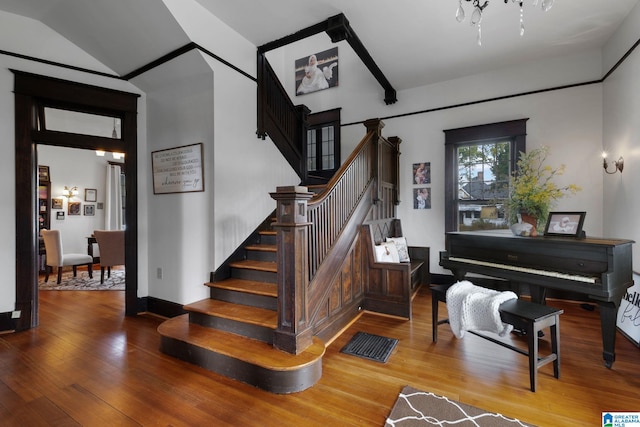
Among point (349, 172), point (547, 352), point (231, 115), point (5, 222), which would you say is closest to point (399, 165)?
point (349, 172)

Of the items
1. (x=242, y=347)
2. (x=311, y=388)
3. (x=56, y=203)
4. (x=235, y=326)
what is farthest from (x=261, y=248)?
(x=56, y=203)

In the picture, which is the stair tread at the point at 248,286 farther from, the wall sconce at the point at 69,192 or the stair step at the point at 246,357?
the wall sconce at the point at 69,192

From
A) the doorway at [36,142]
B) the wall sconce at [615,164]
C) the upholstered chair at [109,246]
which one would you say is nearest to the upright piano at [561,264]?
the wall sconce at [615,164]

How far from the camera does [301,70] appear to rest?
573cm

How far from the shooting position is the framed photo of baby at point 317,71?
539 centimetres

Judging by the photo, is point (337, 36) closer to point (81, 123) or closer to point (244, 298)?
point (244, 298)

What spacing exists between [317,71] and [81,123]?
12.7 ft

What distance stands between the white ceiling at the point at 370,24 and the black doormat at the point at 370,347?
337cm

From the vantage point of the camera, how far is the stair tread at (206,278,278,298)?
2.80 m

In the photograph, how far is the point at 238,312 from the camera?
2697 millimetres

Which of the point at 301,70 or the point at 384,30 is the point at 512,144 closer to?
the point at 384,30

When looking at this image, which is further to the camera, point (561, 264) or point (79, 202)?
point (79, 202)

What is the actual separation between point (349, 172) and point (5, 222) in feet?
12.3

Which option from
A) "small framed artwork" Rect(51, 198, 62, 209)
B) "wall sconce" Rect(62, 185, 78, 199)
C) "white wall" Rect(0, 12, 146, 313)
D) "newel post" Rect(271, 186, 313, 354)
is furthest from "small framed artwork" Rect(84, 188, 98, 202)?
"newel post" Rect(271, 186, 313, 354)
